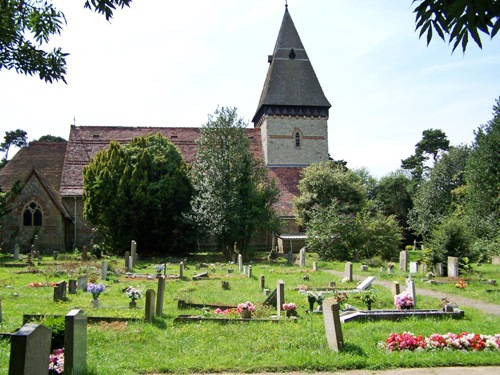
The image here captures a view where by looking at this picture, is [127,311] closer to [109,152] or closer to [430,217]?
[109,152]

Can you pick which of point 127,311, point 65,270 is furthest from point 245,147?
point 127,311

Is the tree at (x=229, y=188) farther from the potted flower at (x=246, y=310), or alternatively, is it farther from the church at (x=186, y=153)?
the potted flower at (x=246, y=310)

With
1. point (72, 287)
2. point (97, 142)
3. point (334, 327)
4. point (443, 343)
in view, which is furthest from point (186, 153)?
point (443, 343)

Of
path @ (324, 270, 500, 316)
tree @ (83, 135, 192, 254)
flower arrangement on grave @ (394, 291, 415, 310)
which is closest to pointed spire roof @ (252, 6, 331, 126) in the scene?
tree @ (83, 135, 192, 254)

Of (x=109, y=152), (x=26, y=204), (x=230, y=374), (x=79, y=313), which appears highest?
(x=109, y=152)

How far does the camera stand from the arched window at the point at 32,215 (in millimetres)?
33594

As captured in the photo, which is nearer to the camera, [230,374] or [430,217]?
[230,374]

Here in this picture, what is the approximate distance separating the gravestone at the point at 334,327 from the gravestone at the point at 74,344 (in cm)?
376

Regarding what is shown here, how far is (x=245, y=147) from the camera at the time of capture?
3081 cm

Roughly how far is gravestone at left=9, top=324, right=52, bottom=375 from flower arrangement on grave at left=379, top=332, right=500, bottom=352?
17.2 feet

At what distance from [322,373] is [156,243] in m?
26.3

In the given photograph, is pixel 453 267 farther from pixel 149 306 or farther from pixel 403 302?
pixel 149 306

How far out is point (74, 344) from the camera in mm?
6180

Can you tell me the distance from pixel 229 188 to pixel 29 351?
25.4 meters
